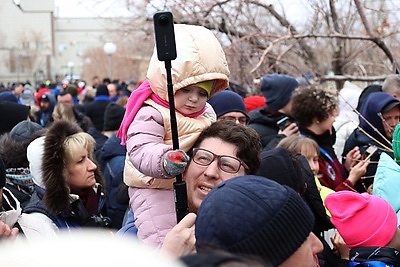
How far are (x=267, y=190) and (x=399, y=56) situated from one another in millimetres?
6990

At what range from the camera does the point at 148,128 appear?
9.70ft

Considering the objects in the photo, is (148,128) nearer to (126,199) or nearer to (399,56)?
(126,199)

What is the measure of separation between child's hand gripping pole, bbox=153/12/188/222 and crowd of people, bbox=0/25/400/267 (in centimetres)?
6

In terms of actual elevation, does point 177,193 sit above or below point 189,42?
below

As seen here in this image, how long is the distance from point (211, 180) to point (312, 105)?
2739 millimetres

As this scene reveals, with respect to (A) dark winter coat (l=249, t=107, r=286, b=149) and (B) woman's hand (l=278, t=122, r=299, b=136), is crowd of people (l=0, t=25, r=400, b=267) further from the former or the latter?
(A) dark winter coat (l=249, t=107, r=286, b=149)

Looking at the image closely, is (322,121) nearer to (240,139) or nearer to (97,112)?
(240,139)

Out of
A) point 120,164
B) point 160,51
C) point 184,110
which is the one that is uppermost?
point 160,51

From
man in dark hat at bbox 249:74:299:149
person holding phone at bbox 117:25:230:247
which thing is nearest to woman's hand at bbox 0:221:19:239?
person holding phone at bbox 117:25:230:247

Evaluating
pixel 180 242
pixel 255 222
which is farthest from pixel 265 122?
pixel 255 222

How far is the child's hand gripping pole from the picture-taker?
276 cm

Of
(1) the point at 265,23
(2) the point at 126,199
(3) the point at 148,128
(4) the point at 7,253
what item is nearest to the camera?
(4) the point at 7,253

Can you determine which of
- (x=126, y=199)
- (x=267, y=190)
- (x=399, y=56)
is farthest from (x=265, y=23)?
(x=267, y=190)

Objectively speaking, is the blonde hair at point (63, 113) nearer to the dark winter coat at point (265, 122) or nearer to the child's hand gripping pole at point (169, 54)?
the dark winter coat at point (265, 122)
